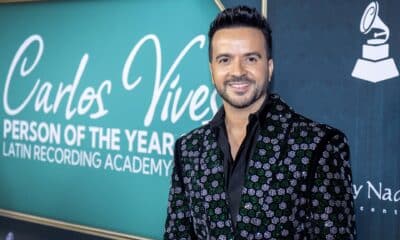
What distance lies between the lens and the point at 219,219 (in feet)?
4.36

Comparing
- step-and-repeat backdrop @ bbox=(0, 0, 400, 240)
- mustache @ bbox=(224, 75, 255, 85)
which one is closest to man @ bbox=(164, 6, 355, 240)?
mustache @ bbox=(224, 75, 255, 85)

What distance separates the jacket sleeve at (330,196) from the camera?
1252mm

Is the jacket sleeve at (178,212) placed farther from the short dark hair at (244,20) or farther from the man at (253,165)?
the short dark hair at (244,20)

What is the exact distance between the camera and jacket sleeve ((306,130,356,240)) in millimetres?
1252

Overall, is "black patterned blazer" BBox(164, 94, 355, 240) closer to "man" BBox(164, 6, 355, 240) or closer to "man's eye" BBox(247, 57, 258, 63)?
"man" BBox(164, 6, 355, 240)

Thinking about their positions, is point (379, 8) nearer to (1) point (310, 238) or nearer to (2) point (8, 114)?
(1) point (310, 238)

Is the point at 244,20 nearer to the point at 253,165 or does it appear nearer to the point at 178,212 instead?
the point at 253,165

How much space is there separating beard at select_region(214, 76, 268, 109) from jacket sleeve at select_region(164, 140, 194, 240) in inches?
8.1

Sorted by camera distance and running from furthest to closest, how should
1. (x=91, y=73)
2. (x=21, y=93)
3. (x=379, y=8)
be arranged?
(x=21, y=93), (x=91, y=73), (x=379, y=8)

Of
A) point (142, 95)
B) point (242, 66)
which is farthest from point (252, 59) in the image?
point (142, 95)

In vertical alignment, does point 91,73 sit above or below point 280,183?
above

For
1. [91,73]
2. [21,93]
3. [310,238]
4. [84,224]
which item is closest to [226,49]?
[310,238]

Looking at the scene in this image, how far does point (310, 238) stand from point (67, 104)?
4.76 ft

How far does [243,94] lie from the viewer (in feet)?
4.50
